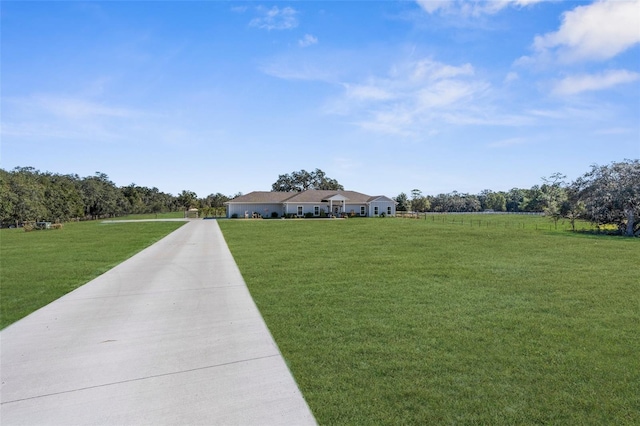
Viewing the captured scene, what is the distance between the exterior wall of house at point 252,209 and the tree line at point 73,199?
1228cm

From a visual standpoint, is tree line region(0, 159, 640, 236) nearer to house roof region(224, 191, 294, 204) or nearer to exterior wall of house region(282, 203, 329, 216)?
house roof region(224, 191, 294, 204)

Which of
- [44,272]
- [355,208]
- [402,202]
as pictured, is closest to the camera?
[44,272]

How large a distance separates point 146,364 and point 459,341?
3.93 m

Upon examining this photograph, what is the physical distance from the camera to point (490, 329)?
5113 mm

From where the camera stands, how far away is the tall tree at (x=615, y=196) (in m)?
23.0

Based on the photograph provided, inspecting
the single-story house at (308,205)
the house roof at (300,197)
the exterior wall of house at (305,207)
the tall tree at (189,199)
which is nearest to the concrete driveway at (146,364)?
the exterior wall of house at (305,207)

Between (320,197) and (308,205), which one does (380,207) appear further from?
(308,205)

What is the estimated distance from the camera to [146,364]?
3994 mm

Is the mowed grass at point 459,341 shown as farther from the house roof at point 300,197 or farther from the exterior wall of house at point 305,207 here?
the house roof at point 300,197

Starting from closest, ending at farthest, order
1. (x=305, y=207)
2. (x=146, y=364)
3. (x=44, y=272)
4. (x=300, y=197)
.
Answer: (x=146, y=364) < (x=44, y=272) < (x=305, y=207) < (x=300, y=197)

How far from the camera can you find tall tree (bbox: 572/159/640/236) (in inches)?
906

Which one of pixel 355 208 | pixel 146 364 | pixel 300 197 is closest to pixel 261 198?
pixel 300 197

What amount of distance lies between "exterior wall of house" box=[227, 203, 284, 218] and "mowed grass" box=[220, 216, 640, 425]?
36673 millimetres

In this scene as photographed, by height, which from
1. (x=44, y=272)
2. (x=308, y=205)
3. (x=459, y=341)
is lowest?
(x=459, y=341)
